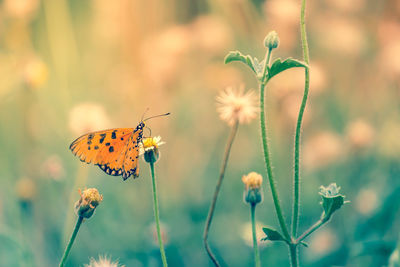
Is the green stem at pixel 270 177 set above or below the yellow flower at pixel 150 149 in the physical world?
below

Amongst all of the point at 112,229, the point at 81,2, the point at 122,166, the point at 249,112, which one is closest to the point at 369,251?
the point at 249,112

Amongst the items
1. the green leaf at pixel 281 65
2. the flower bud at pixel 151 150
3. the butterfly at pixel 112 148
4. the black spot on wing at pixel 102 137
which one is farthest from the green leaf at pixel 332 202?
the black spot on wing at pixel 102 137

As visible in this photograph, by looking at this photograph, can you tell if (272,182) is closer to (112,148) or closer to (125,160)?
(125,160)

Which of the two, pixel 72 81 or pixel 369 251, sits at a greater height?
pixel 72 81

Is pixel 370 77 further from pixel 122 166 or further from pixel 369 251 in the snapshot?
pixel 122 166

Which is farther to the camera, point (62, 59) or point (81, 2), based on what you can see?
point (81, 2)

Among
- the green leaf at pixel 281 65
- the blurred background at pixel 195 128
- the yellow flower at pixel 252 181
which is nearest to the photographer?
the green leaf at pixel 281 65

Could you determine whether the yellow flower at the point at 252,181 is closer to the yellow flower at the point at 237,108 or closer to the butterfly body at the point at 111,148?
the yellow flower at the point at 237,108

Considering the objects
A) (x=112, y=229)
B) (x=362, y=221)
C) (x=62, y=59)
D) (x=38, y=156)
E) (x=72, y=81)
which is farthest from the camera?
(x=72, y=81)
